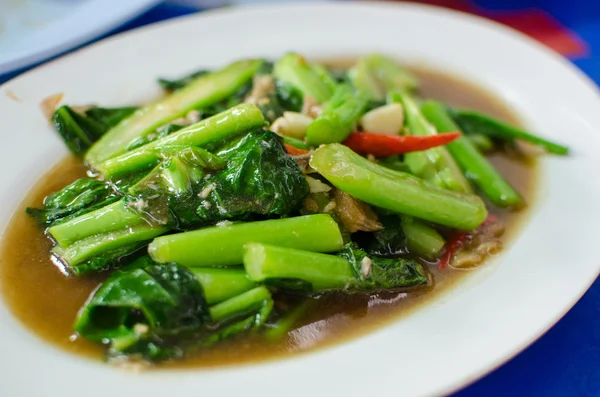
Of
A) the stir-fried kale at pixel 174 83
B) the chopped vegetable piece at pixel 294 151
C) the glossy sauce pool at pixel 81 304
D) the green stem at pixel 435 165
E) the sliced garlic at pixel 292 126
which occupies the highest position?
the sliced garlic at pixel 292 126

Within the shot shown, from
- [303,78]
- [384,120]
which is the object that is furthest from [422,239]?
[303,78]

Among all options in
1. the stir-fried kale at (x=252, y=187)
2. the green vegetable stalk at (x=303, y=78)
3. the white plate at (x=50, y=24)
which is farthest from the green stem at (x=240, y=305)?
the white plate at (x=50, y=24)

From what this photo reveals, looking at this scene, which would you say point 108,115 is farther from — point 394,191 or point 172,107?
point 394,191

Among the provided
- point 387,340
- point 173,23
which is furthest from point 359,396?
point 173,23

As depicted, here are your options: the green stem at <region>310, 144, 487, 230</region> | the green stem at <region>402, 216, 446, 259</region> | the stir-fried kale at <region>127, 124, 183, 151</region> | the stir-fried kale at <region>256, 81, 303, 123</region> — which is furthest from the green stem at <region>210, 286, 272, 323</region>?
the stir-fried kale at <region>256, 81, 303, 123</region>

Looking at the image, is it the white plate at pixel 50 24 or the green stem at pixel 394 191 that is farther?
the white plate at pixel 50 24

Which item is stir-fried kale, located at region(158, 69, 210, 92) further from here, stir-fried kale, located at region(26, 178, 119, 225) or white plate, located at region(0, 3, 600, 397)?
stir-fried kale, located at region(26, 178, 119, 225)

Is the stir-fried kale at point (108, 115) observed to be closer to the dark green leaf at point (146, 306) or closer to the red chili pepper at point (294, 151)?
the red chili pepper at point (294, 151)
